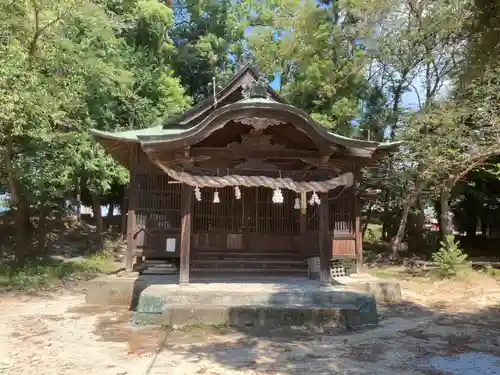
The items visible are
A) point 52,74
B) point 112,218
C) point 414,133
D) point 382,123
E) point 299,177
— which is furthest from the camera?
point 112,218

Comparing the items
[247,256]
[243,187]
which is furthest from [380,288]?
[243,187]

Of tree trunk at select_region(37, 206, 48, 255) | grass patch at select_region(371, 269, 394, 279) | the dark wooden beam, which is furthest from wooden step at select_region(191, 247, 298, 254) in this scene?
tree trunk at select_region(37, 206, 48, 255)

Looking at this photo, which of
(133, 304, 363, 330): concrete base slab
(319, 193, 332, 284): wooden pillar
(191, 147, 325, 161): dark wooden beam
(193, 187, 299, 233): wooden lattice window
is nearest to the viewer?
(133, 304, 363, 330): concrete base slab

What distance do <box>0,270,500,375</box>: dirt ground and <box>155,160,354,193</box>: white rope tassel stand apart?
3096 mm

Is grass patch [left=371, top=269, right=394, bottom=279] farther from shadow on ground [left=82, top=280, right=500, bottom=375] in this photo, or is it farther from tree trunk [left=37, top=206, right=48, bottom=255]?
tree trunk [left=37, top=206, right=48, bottom=255]

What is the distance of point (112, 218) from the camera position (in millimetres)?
31797

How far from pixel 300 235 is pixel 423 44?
13.8 m

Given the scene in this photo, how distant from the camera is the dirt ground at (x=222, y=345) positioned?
6488mm

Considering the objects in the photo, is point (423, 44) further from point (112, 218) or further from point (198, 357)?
point (112, 218)

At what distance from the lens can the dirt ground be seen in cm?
649

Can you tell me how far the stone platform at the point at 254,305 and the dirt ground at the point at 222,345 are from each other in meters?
0.30

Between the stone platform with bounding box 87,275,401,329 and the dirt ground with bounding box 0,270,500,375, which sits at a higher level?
the stone platform with bounding box 87,275,401,329

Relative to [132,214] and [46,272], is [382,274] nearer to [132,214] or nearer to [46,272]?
[132,214]

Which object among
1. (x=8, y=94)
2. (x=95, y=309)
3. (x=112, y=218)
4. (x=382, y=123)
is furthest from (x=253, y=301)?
(x=112, y=218)
